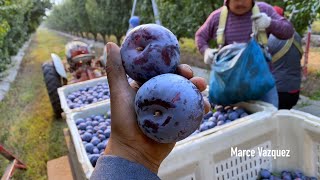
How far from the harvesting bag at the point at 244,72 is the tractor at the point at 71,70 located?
281 centimetres

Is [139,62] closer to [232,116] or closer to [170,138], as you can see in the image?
[170,138]

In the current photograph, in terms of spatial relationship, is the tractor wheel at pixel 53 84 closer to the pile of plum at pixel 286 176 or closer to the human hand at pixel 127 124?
the pile of plum at pixel 286 176

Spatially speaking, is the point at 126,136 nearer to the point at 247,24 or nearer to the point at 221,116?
the point at 221,116

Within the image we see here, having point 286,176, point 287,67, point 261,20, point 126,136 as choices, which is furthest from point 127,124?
point 287,67

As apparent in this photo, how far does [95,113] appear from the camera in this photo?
2791mm

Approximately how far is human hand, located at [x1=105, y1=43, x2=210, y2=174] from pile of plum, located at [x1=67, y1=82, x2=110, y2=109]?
2292mm

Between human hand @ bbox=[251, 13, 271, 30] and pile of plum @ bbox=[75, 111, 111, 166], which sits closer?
pile of plum @ bbox=[75, 111, 111, 166]

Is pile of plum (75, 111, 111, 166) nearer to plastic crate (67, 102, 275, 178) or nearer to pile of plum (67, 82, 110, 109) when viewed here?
plastic crate (67, 102, 275, 178)

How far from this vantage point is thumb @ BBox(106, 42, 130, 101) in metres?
0.97

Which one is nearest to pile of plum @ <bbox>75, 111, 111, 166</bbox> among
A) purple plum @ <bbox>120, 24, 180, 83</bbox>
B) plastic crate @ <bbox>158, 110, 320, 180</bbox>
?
plastic crate @ <bbox>158, 110, 320, 180</bbox>

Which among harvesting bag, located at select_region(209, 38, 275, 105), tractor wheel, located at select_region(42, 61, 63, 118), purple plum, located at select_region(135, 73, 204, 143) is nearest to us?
purple plum, located at select_region(135, 73, 204, 143)

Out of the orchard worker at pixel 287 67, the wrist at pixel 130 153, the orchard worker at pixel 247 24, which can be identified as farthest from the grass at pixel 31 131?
the wrist at pixel 130 153

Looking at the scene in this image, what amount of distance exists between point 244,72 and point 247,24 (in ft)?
1.35

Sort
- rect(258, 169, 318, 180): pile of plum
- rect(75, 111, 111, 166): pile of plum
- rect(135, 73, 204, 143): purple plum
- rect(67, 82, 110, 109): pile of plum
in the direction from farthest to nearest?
rect(67, 82, 110, 109): pile of plum, rect(75, 111, 111, 166): pile of plum, rect(258, 169, 318, 180): pile of plum, rect(135, 73, 204, 143): purple plum
